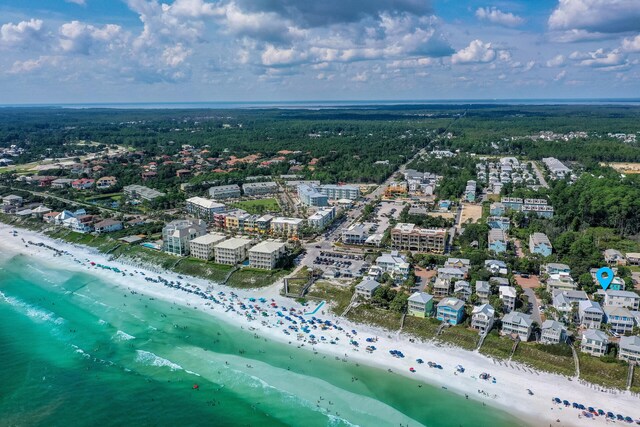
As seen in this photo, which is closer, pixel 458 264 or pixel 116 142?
pixel 458 264

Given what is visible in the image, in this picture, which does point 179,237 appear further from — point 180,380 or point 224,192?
point 224,192

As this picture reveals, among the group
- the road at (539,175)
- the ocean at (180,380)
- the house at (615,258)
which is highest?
the road at (539,175)

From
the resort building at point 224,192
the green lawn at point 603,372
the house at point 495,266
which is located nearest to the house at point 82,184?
the resort building at point 224,192

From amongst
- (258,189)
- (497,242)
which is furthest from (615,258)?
(258,189)

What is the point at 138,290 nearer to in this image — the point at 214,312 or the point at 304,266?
the point at 214,312

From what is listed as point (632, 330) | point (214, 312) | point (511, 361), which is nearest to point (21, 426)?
point (214, 312)

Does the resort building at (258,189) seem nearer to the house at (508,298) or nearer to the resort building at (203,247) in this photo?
the resort building at (203,247)
